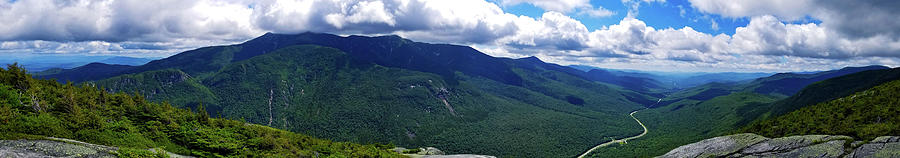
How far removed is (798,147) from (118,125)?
321 ft

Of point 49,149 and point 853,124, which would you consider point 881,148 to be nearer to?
point 853,124

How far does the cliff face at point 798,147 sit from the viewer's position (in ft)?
118

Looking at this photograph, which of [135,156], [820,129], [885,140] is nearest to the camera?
[885,140]

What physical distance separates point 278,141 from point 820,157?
283 feet

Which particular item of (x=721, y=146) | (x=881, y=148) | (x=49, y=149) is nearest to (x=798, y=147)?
(x=881, y=148)

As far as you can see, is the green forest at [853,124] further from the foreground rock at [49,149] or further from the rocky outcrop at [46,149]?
the rocky outcrop at [46,149]

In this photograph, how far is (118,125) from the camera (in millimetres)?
57031

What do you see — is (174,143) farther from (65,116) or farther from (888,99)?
(888,99)

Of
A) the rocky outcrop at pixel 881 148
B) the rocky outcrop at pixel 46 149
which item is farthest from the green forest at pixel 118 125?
the rocky outcrop at pixel 881 148

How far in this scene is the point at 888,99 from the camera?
80.5m

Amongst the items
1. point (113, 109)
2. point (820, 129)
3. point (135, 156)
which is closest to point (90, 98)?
point (113, 109)

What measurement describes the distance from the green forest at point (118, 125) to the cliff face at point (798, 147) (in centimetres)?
6288

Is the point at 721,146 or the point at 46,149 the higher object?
the point at 46,149

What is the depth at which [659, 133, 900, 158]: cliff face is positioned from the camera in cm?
3610
